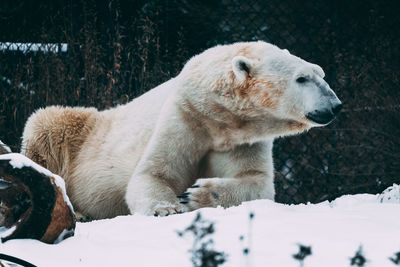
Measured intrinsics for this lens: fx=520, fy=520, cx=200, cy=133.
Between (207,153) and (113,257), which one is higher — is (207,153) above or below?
below

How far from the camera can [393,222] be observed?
2.00 metres

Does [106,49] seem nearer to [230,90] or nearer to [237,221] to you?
[230,90]

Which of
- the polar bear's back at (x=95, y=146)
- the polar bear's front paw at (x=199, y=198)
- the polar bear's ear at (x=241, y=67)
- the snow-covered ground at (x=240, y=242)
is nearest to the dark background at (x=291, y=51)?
the polar bear's back at (x=95, y=146)

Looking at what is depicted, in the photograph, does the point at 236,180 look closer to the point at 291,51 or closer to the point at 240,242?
the point at 240,242

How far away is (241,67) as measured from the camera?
2801mm

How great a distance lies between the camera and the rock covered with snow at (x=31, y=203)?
5.58ft

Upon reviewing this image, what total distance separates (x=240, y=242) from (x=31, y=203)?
71cm

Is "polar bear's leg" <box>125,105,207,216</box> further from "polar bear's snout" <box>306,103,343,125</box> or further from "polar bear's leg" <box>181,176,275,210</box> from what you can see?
"polar bear's snout" <box>306,103,343,125</box>

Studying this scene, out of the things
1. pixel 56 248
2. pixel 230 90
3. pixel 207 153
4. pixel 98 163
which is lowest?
pixel 98 163

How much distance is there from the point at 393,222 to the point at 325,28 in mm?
3546

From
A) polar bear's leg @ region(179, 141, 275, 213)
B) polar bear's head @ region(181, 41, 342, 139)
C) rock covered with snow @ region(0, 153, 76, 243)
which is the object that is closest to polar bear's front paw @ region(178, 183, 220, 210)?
polar bear's leg @ region(179, 141, 275, 213)

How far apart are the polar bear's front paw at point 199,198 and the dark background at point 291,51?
2.00 meters

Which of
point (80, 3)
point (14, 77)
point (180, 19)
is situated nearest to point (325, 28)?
point (180, 19)

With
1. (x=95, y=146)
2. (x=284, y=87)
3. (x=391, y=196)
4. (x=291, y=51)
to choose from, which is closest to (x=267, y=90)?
(x=284, y=87)
